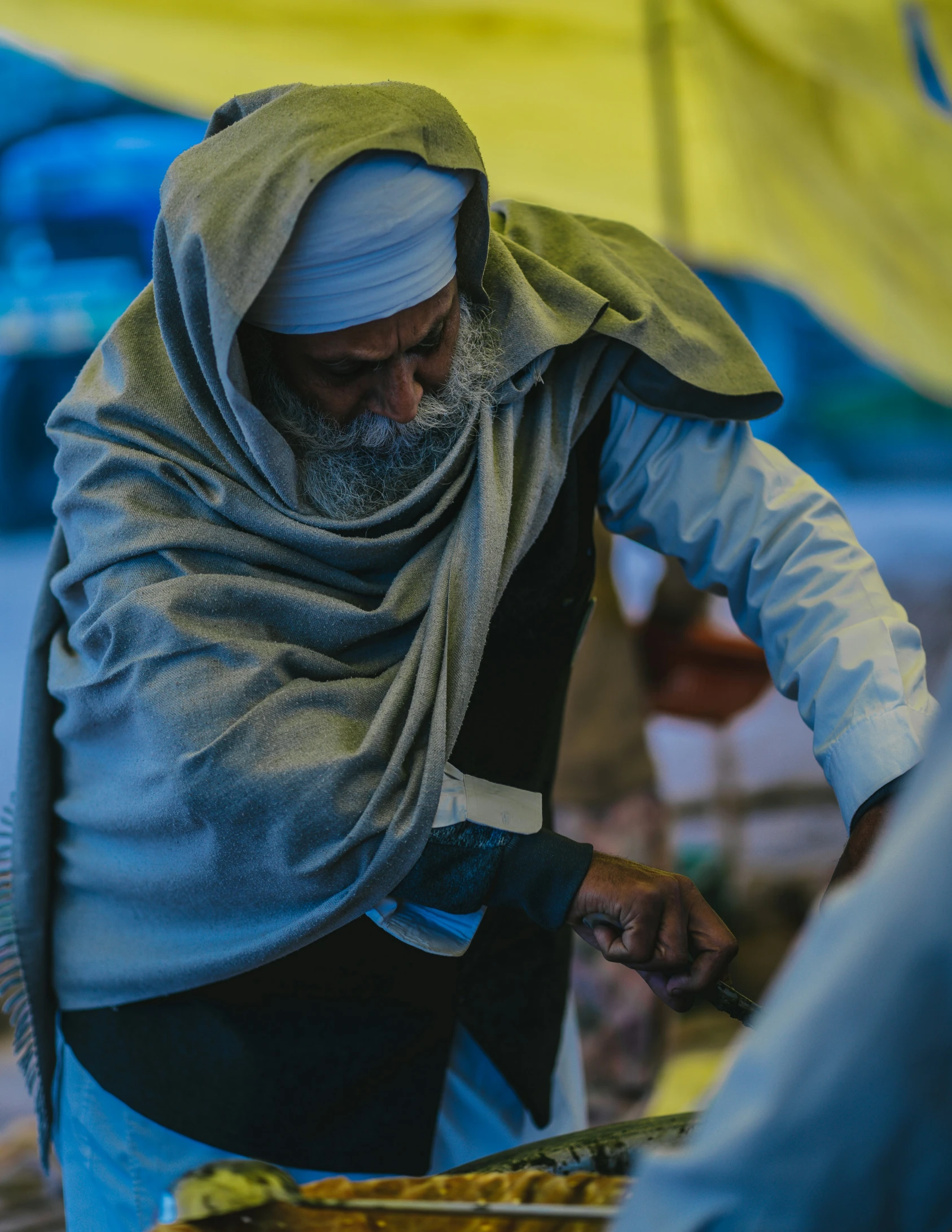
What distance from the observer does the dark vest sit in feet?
4.01

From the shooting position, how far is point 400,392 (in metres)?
1.17

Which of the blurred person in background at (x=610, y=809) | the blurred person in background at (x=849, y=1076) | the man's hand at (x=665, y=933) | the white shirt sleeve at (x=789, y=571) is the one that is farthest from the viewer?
the blurred person in background at (x=610, y=809)

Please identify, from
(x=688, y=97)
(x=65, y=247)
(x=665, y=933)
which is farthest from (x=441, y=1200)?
(x=688, y=97)

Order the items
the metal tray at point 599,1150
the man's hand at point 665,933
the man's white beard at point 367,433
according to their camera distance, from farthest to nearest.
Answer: the man's white beard at point 367,433 < the man's hand at point 665,933 < the metal tray at point 599,1150

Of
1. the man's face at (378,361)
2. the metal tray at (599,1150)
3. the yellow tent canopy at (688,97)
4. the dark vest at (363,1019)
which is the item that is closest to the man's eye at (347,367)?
the man's face at (378,361)

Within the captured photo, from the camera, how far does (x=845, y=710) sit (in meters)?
1.11

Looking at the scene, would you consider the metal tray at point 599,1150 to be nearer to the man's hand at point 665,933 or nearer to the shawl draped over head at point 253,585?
the man's hand at point 665,933

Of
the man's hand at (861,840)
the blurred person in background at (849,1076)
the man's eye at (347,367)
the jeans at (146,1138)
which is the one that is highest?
the blurred person in background at (849,1076)

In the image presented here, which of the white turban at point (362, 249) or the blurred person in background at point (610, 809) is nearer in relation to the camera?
the white turban at point (362, 249)

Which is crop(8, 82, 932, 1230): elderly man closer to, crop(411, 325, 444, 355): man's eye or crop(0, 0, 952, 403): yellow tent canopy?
crop(411, 325, 444, 355): man's eye

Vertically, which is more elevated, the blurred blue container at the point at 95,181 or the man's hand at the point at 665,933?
the man's hand at the point at 665,933

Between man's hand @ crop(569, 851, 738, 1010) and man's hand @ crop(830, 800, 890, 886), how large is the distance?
0.12 metres

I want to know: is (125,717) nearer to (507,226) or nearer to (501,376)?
(501,376)

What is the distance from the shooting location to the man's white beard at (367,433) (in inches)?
47.3
